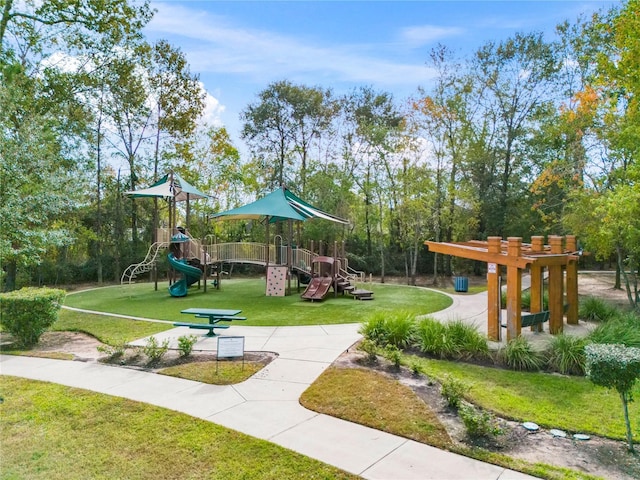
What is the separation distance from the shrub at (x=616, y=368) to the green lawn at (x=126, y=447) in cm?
265

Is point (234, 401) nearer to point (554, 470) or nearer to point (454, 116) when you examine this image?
point (554, 470)

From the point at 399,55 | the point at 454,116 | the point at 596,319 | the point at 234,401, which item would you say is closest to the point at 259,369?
the point at 234,401

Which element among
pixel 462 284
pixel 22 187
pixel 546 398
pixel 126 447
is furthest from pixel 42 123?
pixel 462 284

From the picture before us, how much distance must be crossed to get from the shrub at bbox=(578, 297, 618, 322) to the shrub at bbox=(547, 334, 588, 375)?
3932mm

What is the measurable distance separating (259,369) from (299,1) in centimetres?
679

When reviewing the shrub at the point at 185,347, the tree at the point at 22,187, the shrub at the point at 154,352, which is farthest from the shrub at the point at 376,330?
the tree at the point at 22,187

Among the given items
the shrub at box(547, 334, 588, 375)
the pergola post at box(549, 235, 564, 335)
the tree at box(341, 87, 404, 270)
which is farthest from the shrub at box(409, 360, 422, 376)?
the tree at box(341, 87, 404, 270)

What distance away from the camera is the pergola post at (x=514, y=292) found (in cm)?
758

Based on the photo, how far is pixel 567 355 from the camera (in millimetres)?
6383

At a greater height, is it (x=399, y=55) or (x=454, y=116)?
(x=454, y=116)

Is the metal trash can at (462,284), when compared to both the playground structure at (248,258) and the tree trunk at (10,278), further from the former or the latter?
the tree trunk at (10,278)

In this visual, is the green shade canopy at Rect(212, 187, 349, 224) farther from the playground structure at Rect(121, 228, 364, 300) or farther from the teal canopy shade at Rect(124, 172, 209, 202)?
the teal canopy shade at Rect(124, 172, 209, 202)

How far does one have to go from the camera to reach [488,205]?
2497cm

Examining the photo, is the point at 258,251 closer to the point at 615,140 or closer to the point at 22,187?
the point at 22,187
